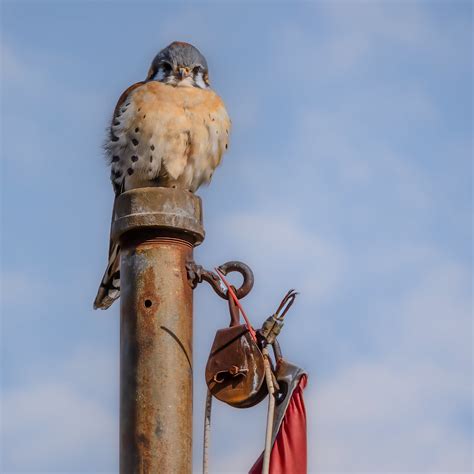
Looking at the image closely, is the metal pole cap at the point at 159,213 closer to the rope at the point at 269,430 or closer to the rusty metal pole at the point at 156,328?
the rusty metal pole at the point at 156,328

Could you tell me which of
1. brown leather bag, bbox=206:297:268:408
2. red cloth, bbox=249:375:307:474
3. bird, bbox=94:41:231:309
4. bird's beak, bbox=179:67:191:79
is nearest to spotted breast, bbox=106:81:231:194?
bird, bbox=94:41:231:309

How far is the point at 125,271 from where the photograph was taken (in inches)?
193

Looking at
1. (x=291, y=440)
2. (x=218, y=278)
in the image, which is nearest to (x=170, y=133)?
(x=218, y=278)

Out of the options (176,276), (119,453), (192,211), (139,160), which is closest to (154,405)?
(119,453)

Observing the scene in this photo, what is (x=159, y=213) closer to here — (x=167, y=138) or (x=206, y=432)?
(x=206, y=432)

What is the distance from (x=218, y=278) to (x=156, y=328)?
1.68 feet

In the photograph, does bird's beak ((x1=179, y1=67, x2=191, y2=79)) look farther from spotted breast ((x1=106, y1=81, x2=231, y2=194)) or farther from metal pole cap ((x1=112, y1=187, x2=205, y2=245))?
metal pole cap ((x1=112, y1=187, x2=205, y2=245))

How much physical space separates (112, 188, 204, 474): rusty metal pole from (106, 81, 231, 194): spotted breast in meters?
2.74

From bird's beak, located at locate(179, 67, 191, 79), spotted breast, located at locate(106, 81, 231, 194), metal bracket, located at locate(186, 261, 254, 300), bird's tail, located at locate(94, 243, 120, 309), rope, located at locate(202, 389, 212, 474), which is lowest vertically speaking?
rope, located at locate(202, 389, 212, 474)

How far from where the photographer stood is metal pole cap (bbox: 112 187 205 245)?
492 centimetres

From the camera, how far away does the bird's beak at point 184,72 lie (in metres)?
8.28

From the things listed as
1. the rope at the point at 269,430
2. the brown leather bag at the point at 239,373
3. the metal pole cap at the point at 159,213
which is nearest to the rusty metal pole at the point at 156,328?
the metal pole cap at the point at 159,213

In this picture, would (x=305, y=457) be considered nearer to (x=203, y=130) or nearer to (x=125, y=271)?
(x=125, y=271)

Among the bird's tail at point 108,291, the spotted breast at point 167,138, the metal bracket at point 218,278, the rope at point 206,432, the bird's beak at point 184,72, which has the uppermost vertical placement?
the bird's beak at point 184,72
